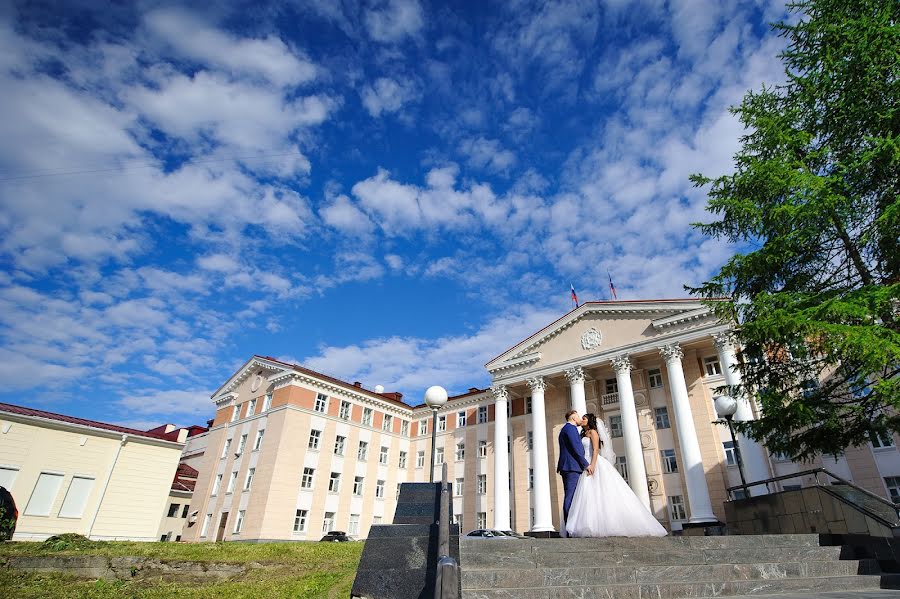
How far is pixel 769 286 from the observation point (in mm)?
12219

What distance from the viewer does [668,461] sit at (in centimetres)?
2855

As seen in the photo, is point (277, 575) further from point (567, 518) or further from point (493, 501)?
point (493, 501)

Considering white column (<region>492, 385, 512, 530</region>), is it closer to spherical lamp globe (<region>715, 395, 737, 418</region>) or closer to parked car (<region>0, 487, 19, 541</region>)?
spherical lamp globe (<region>715, 395, 737, 418</region>)

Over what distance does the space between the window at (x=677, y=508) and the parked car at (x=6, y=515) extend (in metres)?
31.1

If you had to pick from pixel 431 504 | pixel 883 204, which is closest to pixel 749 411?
pixel 883 204

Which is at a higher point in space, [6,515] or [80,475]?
[80,475]

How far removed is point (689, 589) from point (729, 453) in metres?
24.3

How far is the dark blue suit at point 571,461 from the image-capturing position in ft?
29.4

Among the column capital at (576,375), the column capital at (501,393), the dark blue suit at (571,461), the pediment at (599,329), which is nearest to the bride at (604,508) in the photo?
the dark blue suit at (571,461)

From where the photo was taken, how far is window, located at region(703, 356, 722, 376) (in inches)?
1142

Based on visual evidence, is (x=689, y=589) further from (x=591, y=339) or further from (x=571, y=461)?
(x=591, y=339)

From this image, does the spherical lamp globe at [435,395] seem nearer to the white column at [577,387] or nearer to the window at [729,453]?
the white column at [577,387]

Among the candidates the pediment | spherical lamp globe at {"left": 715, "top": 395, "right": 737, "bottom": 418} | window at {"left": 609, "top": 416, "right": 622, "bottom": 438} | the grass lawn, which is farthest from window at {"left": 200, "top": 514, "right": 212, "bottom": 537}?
spherical lamp globe at {"left": 715, "top": 395, "right": 737, "bottom": 418}

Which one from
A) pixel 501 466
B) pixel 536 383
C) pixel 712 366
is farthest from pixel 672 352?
pixel 501 466
